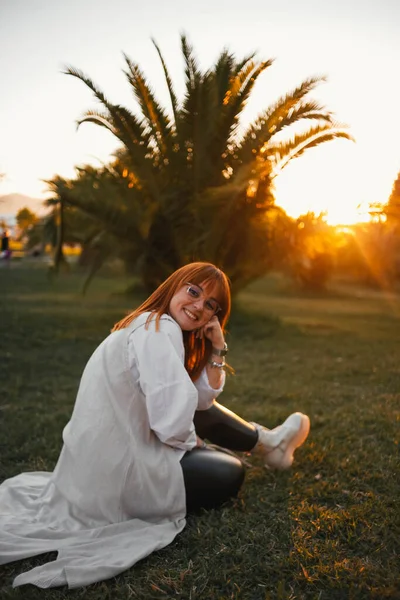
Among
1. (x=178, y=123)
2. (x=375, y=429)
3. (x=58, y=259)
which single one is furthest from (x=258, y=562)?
(x=178, y=123)

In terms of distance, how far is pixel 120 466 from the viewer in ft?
8.37

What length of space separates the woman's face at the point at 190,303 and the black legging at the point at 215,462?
70 cm

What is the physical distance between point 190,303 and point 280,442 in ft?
4.54

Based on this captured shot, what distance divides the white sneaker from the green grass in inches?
3.6

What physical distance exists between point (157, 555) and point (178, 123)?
305 inches

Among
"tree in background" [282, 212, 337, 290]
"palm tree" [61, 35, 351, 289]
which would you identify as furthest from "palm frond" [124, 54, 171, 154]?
"tree in background" [282, 212, 337, 290]

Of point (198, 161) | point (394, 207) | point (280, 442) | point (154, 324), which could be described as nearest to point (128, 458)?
point (154, 324)

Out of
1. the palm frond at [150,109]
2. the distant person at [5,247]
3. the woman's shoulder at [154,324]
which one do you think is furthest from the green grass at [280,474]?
the distant person at [5,247]

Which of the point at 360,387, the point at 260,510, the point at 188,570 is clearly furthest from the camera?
the point at 360,387

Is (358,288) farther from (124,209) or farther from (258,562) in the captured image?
(258,562)

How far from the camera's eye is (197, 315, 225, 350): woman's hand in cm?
290

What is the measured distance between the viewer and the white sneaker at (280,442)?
11.5 feet

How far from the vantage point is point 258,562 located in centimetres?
252

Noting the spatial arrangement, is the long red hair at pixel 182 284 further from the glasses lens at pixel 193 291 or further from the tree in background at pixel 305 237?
the tree in background at pixel 305 237
